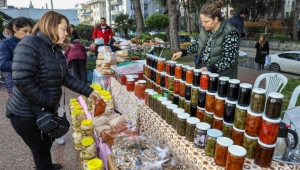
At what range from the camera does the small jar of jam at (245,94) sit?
3.96 ft

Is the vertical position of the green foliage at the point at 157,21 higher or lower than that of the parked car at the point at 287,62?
higher

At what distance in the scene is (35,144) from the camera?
185 centimetres

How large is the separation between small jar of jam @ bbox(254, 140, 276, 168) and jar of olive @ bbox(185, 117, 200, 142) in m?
0.39

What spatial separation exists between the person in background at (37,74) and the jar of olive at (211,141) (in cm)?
115

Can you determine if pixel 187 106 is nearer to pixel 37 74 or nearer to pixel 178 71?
pixel 178 71

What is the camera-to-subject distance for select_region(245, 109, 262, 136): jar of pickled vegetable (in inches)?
45.9

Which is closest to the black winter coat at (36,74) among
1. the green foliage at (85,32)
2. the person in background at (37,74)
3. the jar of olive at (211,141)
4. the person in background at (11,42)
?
the person in background at (37,74)

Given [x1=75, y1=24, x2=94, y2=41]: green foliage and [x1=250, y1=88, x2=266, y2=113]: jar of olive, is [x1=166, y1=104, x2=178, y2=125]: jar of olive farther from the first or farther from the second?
[x1=75, y1=24, x2=94, y2=41]: green foliage

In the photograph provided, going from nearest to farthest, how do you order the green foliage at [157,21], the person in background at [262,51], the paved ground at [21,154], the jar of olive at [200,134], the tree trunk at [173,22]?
the jar of olive at [200,134] < the paved ground at [21,154] < the person in background at [262,51] < the tree trunk at [173,22] < the green foliage at [157,21]

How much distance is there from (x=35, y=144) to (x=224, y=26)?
1997 millimetres

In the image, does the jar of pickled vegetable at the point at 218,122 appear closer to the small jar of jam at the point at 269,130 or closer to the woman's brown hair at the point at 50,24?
the small jar of jam at the point at 269,130

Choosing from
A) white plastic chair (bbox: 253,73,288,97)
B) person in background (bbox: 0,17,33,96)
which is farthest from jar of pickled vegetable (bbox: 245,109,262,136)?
person in background (bbox: 0,17,33,96)

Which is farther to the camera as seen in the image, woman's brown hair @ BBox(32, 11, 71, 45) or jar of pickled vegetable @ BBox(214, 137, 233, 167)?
woman's brown hair @ BBox(32, 11, 71, 45)

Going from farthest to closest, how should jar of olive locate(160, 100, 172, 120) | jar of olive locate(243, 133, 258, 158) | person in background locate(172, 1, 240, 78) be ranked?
person in background locate(172, 1, 240, 78) → jar of olive locate(160, 100, 172, 120) → jar of olive locate(243, 133, 258, 158)
